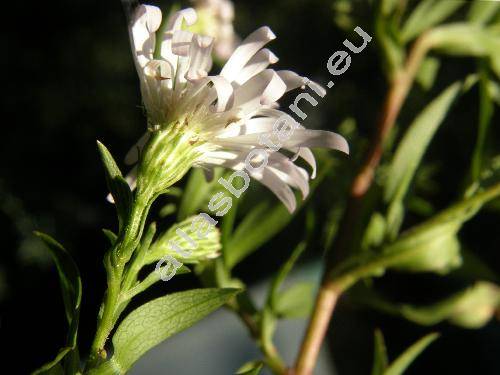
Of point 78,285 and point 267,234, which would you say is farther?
point 267,234

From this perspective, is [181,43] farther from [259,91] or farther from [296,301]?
[296,301]

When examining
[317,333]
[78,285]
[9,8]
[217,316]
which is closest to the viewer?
[78,285]

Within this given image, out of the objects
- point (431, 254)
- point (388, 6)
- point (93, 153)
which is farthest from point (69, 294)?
point (93, 153)

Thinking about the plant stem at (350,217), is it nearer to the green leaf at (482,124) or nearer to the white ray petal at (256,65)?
the green leaf at (482,124)

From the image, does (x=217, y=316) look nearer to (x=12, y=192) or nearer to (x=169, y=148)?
(x=12, y=192)

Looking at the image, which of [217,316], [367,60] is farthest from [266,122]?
[367,60]

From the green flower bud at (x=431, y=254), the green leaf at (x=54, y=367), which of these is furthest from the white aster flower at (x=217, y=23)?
the green leaf at (x=54, y=367)
